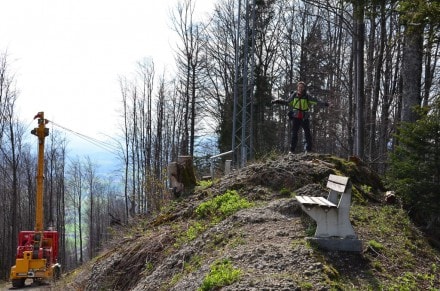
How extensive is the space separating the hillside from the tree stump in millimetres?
A: 359

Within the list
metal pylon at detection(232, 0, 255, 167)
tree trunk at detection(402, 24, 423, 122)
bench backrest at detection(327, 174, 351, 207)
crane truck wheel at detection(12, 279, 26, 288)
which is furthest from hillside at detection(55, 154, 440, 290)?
crane truck wheel at detection(12, 279, 26, 288)

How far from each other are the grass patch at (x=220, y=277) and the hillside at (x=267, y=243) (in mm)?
12

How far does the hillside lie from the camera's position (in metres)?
5.03

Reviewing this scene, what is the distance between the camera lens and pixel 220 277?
5047 mm

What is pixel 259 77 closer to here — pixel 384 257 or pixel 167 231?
pixel 167 231

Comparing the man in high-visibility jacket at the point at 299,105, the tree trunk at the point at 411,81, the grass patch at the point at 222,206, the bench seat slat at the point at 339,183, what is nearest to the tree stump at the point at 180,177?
the grass patch at the point at 222,206

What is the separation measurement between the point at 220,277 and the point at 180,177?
5.76 meters

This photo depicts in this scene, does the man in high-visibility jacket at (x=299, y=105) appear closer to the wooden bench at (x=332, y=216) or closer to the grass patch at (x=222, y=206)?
the grass patch at (x=222, y=206)

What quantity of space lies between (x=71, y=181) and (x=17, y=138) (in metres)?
26.6

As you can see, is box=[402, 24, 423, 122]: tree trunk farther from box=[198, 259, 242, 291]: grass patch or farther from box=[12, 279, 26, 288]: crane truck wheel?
box=[12, 279, 26, 288]: crane truck wheel

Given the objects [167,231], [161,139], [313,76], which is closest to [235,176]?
[167,231]

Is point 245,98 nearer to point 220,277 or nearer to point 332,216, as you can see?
point 332,216

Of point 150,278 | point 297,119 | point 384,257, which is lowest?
point 150,278

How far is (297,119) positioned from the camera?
10.4m
